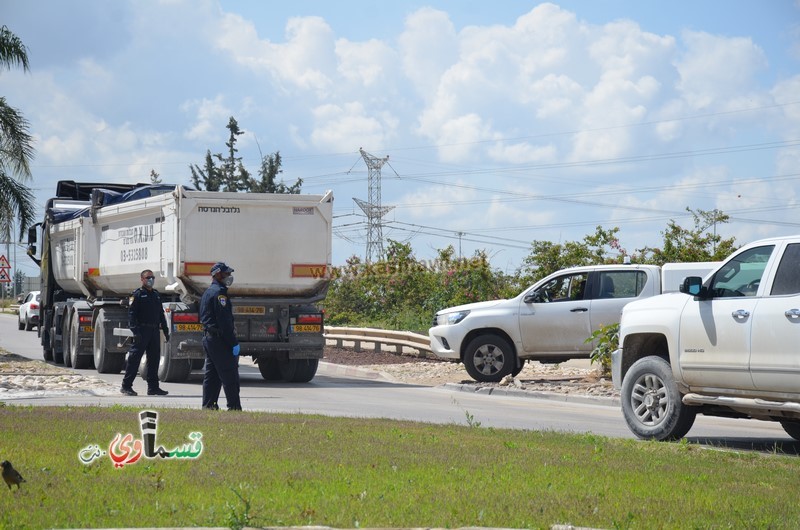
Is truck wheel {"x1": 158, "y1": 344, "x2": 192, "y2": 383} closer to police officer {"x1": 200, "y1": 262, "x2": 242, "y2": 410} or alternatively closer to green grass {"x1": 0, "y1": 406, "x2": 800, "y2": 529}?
police officer {"x1": 200, "y1": 262, "x2": 242, "y2": 410}

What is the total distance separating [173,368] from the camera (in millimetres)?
19641

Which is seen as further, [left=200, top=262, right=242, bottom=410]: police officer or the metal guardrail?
the metal guardrail

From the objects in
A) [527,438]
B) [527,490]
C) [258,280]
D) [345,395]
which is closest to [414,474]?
[527,490]

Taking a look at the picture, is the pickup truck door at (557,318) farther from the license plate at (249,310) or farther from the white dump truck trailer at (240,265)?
the license plate at (249,310)

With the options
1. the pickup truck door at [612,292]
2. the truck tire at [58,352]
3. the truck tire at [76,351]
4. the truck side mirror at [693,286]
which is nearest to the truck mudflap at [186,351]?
the truck tire at [76,351]

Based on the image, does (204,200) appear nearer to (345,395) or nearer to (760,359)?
(345,395)

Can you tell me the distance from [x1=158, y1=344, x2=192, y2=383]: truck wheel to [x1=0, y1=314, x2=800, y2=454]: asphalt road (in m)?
0.22

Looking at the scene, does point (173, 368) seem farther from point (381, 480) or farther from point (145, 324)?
point (381, 480)

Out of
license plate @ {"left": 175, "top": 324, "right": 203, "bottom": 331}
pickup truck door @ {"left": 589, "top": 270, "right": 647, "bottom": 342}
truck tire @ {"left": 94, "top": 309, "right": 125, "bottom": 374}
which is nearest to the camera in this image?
pickup truck door @ {"left": 589, "top": 270, "right": 647, "bottom": 342}

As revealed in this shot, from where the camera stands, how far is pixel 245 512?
19.8 feet

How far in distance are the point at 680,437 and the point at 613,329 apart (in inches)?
246

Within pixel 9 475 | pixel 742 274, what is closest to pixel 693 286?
pixel 742 274

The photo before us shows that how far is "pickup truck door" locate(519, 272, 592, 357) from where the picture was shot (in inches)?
749

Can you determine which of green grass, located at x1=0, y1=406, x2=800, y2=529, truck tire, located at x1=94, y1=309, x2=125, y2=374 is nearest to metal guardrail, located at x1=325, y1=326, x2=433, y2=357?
truck tire, located at x1=94, y1=309, x2=125, y2=374
